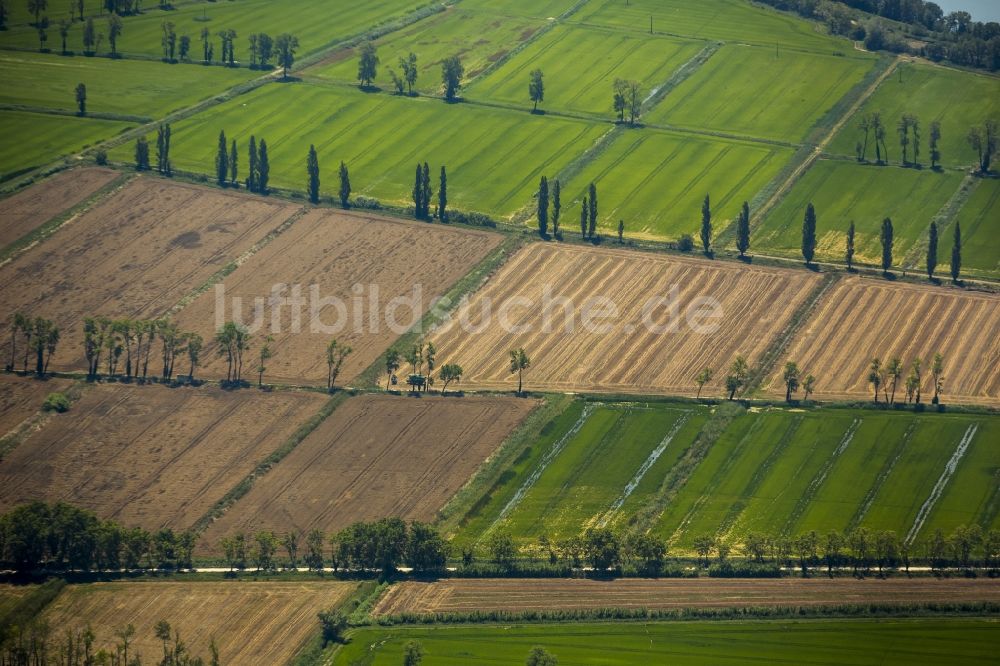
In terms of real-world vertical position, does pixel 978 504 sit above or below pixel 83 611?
above

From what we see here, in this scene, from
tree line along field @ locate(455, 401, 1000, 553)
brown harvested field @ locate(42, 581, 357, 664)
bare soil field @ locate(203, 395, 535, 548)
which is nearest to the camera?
brown harvested field @ locate(42, 581, 357, 664)

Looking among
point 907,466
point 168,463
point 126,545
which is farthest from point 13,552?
point 907,466

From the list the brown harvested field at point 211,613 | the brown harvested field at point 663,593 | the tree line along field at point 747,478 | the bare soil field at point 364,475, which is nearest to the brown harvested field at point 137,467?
the bare soil field at point 364,475

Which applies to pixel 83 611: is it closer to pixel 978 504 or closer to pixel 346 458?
pixel 346 458

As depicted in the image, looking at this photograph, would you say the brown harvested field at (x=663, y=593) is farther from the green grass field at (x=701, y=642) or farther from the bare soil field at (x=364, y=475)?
the bare soil field at (x=364, y=475)

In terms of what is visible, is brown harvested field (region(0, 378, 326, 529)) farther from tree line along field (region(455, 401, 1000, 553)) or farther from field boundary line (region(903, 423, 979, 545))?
field boundary line (region(903, 423, 979, 545))

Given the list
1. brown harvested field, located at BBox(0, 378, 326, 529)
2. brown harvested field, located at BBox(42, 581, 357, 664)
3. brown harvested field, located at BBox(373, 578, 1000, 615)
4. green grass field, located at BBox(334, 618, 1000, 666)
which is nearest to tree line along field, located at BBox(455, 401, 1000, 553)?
brown harvested field, located at BBox(373, 578, 1000, 615)
